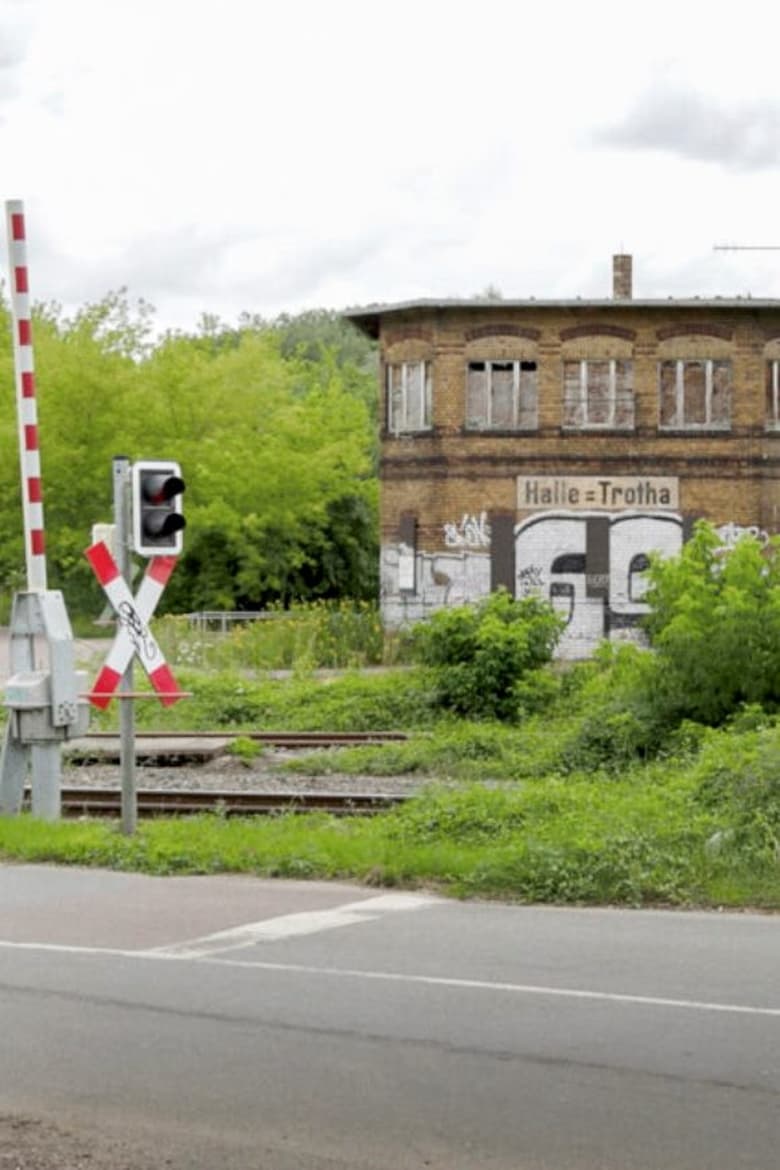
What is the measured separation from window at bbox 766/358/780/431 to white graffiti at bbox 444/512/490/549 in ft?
20.3

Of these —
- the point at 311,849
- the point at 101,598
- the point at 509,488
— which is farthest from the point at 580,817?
the point at 101,598

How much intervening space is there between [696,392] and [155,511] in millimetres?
28487

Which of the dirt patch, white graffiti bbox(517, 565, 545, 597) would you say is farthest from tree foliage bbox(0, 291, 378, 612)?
the dirt patch

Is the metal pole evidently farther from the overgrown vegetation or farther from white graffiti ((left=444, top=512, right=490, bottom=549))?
white graffiti ((left=444, top=512, right=490, bottom=549))

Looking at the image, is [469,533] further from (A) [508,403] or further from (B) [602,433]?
(B) [602,433]

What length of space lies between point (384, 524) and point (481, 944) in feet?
106

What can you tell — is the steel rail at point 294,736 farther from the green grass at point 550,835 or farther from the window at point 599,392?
the window at point 599,392

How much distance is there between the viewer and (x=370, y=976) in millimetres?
9734

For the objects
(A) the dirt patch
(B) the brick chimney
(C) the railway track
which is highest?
(B) the brick chimney

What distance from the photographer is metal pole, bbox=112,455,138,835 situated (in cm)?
1479

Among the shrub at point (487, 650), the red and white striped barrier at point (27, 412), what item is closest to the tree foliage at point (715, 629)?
the shrub at point (487, 650)

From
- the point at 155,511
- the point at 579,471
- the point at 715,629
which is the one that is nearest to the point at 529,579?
the point at 579,471

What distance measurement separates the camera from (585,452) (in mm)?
41812

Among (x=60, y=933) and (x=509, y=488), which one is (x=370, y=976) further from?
(x=509, y=488)
